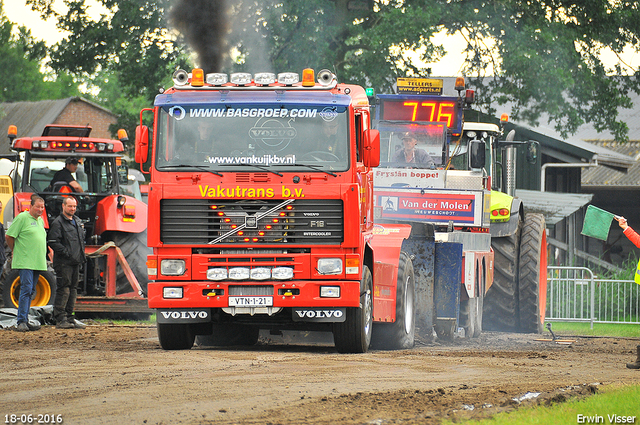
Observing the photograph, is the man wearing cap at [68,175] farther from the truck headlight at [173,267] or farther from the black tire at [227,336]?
the truck headlight at [173,267]

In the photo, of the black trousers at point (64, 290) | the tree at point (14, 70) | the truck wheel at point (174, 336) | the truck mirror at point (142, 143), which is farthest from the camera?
the tree at point (14, 70)

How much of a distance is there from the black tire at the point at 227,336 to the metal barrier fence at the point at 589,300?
31.0 feet

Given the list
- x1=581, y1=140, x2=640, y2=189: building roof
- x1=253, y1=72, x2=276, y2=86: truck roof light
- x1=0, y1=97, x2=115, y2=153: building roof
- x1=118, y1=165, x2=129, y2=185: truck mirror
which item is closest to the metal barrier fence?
x1=118, y1=165, x2=129, y2=185: truck mirror

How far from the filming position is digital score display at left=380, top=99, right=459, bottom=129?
1530cm

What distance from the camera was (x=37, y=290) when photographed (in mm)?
15500

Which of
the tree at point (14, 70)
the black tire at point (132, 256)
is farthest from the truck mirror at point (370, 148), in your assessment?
the tree at point (14, 70)

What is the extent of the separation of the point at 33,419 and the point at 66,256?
8180mm

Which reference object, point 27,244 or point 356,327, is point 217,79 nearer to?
point 356,327

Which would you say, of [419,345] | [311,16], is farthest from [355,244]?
[311,16]

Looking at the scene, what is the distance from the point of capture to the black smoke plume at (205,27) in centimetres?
1939

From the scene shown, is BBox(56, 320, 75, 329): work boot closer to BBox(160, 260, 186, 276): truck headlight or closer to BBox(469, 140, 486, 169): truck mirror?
BBox(160, 260, 186, 276): truck headlight

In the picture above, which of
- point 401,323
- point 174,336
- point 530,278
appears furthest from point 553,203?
point 174,336

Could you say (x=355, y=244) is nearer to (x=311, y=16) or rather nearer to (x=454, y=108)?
(x=454, y=108)

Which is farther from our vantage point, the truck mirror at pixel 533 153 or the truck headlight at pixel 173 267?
the truck mirror at pixel 533 153
